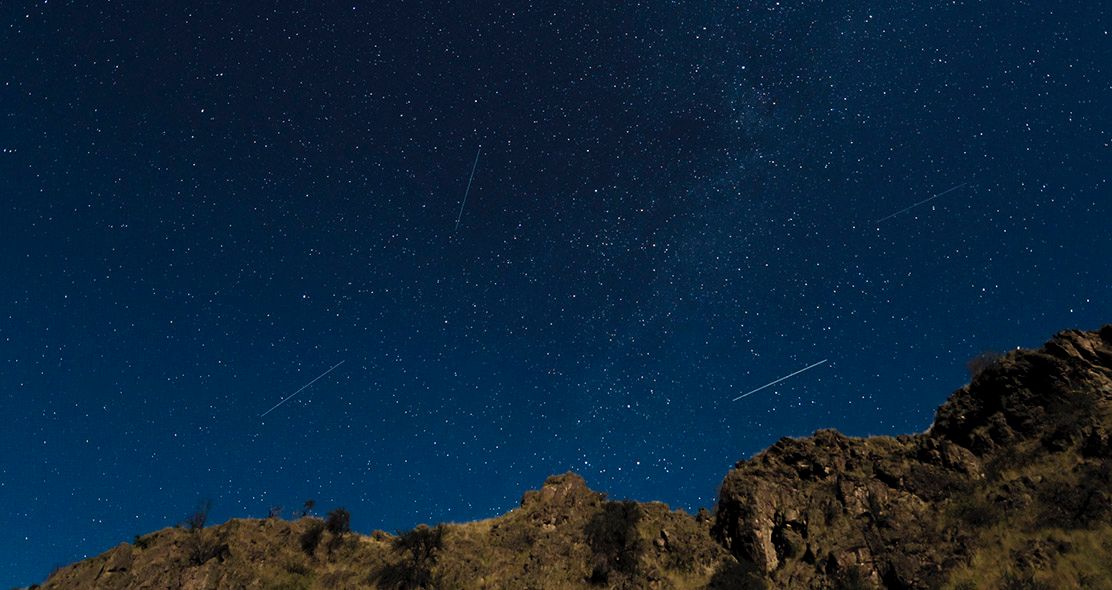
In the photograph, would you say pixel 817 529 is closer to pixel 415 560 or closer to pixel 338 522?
pixel 415 560

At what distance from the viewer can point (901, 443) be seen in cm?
4038

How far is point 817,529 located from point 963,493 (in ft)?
31.8

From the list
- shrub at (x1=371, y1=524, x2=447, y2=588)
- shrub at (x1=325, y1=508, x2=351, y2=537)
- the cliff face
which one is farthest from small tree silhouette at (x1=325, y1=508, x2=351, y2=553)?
the cliff face

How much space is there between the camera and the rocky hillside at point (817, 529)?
30.9 meters

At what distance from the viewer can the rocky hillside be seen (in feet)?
101

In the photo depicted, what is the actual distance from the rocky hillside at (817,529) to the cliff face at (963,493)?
0.10m

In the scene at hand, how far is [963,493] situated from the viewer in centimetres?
3444

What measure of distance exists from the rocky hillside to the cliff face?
0.10 m

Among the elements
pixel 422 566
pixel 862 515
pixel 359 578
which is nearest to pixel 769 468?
pixel 862 515

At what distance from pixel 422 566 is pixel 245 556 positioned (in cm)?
1358

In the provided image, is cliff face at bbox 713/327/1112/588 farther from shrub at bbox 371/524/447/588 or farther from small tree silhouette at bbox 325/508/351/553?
small tree silhouette at bbox 325/508/351/553

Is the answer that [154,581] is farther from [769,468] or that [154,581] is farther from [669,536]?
[769,468]

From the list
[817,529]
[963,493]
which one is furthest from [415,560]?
[963,493]

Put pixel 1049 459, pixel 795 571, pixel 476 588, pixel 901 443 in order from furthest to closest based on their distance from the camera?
pixel 901 443, pixel 476 588, pixel 795 571, pixel 1049 459
